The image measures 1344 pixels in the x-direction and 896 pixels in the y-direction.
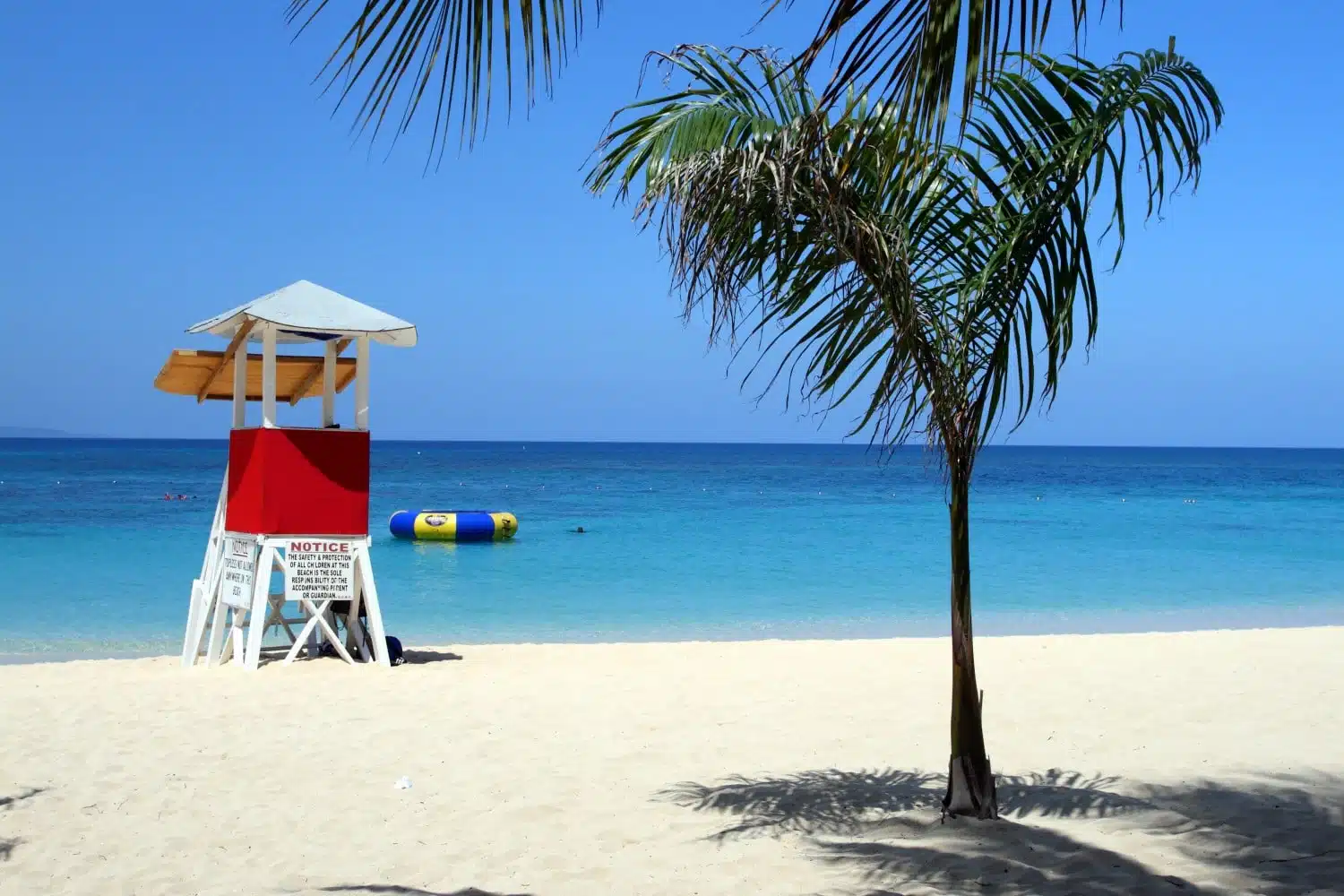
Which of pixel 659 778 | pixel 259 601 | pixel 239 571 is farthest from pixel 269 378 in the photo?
pixel 659 778

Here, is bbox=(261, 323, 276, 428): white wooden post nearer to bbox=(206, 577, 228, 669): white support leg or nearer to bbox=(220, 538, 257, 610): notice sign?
bbox=(220, 538, 257, 610): notice sign

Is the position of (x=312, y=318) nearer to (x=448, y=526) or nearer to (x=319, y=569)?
(x=319, y=569)

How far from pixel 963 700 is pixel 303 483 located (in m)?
5.96

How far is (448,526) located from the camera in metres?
26.4

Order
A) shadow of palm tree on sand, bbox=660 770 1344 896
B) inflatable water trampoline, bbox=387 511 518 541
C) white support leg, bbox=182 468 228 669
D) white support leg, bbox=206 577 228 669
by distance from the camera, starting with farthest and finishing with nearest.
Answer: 1. inflatable water trampoline, bbox=387 511 518 541
2. white support leg, bbox=182 468 228 669
3. white support leg, bbox=206 577 228 669
4. shadow of palm tree on sand, bbox=660 770 1344 896

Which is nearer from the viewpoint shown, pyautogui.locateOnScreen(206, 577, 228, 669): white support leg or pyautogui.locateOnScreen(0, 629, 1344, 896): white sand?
→ pyautogui.locateOnScreen(0, 629, 1344, 896): white sand

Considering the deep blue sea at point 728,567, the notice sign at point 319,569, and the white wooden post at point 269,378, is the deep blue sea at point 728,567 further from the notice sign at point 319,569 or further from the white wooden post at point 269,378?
the white wooden post at point 269,378

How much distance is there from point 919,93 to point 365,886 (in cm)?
398

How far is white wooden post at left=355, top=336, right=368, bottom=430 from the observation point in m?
9.55

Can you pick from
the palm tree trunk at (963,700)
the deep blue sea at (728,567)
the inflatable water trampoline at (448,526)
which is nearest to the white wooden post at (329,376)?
the deep blue sea at (728,567)

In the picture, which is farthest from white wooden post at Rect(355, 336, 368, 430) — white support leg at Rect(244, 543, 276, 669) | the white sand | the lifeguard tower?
the white sand

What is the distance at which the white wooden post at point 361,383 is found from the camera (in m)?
9.55

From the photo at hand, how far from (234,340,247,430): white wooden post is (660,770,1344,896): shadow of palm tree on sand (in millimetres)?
5550

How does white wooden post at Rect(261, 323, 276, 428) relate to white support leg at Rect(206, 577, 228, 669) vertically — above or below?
above
